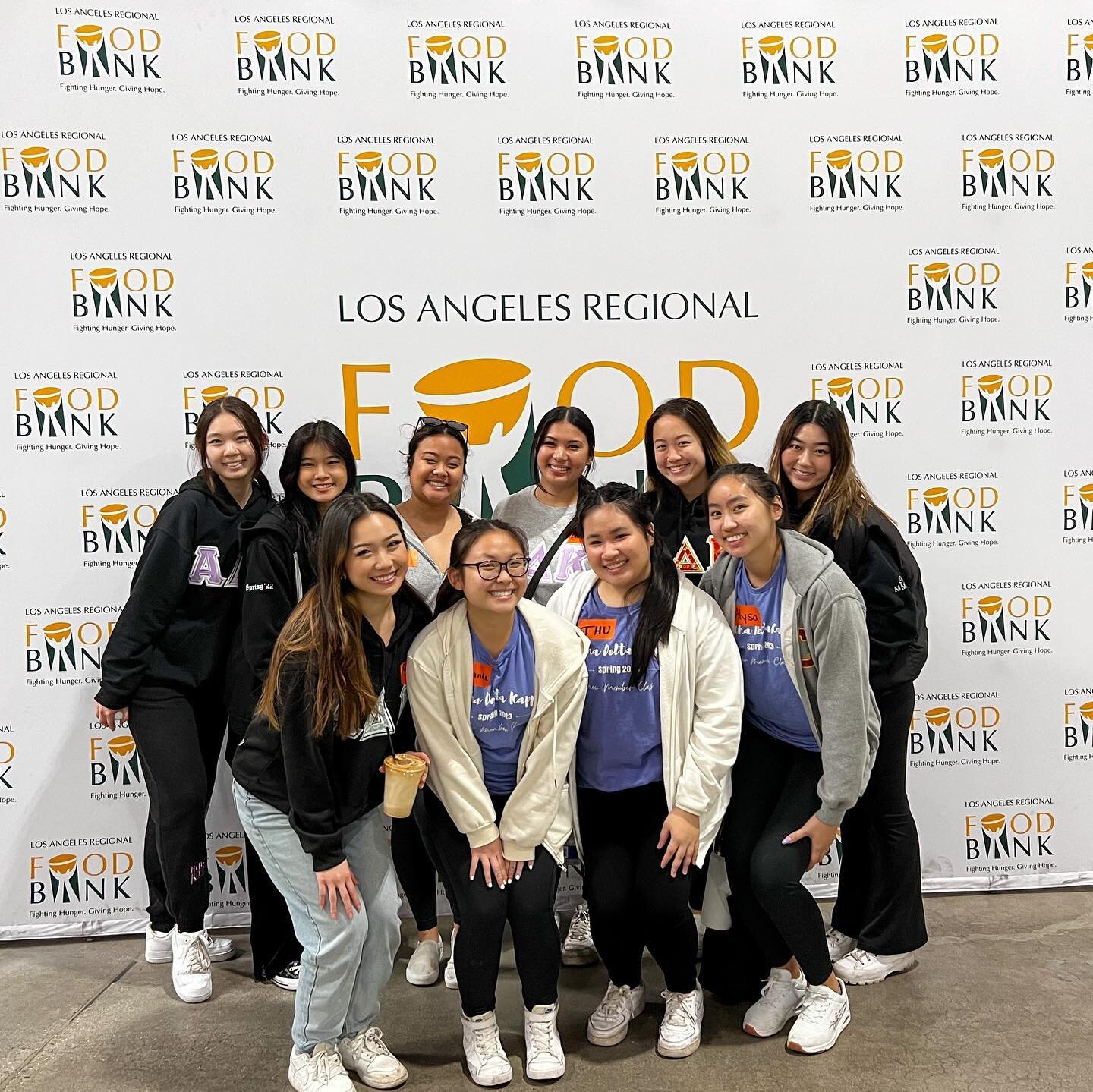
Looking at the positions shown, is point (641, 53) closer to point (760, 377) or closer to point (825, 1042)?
point (760, 377)

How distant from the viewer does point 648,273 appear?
121 inches

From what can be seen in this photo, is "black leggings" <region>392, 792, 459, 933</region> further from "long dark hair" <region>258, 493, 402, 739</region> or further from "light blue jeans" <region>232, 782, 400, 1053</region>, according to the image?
"long dark hair" <region>258, 493, 402, 739</region>

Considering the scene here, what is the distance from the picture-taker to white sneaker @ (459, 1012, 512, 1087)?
2.16 metres

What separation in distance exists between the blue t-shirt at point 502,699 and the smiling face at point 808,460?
2.83ft

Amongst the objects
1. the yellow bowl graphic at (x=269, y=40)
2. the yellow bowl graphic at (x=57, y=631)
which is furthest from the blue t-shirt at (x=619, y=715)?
the yellow bowl graphic at (x=269, y=40)

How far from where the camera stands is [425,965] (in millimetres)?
2650

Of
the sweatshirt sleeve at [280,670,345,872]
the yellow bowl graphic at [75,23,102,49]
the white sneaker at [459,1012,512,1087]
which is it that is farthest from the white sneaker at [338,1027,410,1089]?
the yellow bowl graphic at [75,23,102,49]

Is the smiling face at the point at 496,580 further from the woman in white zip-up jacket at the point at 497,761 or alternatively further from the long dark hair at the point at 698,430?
the long dark hair at the point at 698,430

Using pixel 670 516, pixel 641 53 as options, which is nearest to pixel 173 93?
pixel 641 53

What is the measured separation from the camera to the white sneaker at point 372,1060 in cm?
217

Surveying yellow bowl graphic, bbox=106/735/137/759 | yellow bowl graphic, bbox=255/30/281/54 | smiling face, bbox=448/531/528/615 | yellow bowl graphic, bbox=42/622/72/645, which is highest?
yellow bowl graphic, bbox=255/30/281/54

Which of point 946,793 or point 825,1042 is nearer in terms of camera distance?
point 825,1042

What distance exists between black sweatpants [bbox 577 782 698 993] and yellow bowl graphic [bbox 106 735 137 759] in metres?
1.59

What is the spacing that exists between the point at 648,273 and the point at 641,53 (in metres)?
0.69
